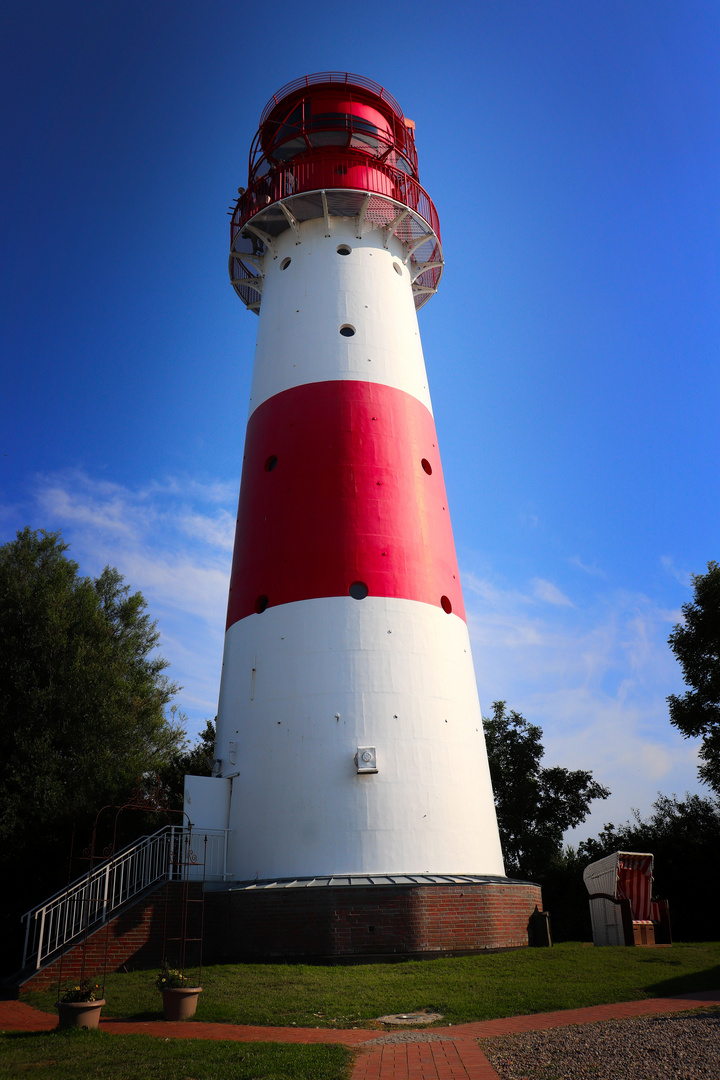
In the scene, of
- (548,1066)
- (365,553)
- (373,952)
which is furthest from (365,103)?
(548,1066)

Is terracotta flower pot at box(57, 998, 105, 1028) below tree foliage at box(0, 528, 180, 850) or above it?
below

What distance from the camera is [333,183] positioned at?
1986cm

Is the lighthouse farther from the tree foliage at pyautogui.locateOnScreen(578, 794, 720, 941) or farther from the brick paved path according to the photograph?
the tree foliage at pyautogui.locateOnScreen(578, 794, 720, 941)

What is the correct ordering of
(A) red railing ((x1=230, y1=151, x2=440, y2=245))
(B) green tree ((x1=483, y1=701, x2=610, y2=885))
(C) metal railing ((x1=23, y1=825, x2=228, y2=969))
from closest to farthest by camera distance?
(C) metal railing ((x1=23, y1=825, x2=228, y2=969)) → (A) red railing ((x1=230, y1=151, x2=440, y2=245)) → (B) green tree ((x1=483, y1=701, x2=610, y2=885))

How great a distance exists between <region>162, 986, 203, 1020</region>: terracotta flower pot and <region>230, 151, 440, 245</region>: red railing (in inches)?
728

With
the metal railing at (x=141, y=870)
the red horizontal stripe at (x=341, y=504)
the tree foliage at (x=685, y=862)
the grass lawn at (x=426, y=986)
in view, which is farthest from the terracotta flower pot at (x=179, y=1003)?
the tree foliage at (x=685, y=862)

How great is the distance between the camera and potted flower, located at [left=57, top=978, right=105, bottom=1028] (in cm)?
898

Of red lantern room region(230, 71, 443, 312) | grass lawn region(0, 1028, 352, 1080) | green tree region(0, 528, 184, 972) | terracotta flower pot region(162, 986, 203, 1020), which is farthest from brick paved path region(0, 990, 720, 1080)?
red lantern room region(230, 71, 443, 312)

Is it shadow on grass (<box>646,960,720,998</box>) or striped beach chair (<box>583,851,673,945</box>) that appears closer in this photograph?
shadow on grass (<box>646,960,720,998</box>)

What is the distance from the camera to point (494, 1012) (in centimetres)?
906

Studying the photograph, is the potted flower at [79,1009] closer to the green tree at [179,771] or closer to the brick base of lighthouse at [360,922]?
the brick base of lighthouse at [360,922]

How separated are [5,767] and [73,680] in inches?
114

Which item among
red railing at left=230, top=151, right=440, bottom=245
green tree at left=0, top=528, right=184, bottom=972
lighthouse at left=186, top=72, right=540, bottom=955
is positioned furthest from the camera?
red railing at left=230, top=151, right=440, bottom=245

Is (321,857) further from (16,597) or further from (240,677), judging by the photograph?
(16,597)
